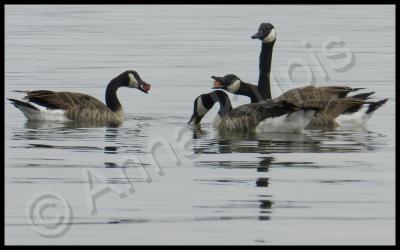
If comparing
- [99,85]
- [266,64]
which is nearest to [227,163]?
[266,64]

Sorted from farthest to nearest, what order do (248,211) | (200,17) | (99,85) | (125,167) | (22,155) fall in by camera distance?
(200,17) → (99,85) → (22,155) → (125,167) → (248,211)

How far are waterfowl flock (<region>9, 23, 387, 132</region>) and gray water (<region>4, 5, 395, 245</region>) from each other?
0.28 m

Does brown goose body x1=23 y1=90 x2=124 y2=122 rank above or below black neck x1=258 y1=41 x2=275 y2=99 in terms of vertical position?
below

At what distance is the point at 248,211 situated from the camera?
1464 centimetres

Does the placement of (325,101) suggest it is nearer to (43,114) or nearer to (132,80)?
(132,80)

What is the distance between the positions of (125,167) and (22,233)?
4.17m

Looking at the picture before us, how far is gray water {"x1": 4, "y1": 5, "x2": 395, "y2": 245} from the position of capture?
13.9 m

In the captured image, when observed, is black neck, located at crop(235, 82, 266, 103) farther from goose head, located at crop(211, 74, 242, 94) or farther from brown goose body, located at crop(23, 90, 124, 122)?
brown goose body, located at crop(23, 90, 124, 122)

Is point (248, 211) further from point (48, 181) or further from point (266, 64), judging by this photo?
point (266, 64)

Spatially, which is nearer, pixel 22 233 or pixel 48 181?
pixel 22 233

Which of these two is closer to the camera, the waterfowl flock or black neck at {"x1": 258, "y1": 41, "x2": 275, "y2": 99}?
the waterfowl flock

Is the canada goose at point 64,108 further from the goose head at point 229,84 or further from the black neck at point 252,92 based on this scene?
the black neck at point 252,92

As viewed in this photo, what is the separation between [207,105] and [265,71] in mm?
1767

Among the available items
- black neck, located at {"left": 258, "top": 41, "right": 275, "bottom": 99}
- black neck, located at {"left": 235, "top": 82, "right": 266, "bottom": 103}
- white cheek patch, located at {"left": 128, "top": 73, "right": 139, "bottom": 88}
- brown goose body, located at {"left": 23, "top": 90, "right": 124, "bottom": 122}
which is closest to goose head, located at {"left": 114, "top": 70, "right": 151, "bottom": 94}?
white cheek patch, located at {"left": 128, "top": 73, "right": 139, "bottom": 88}
